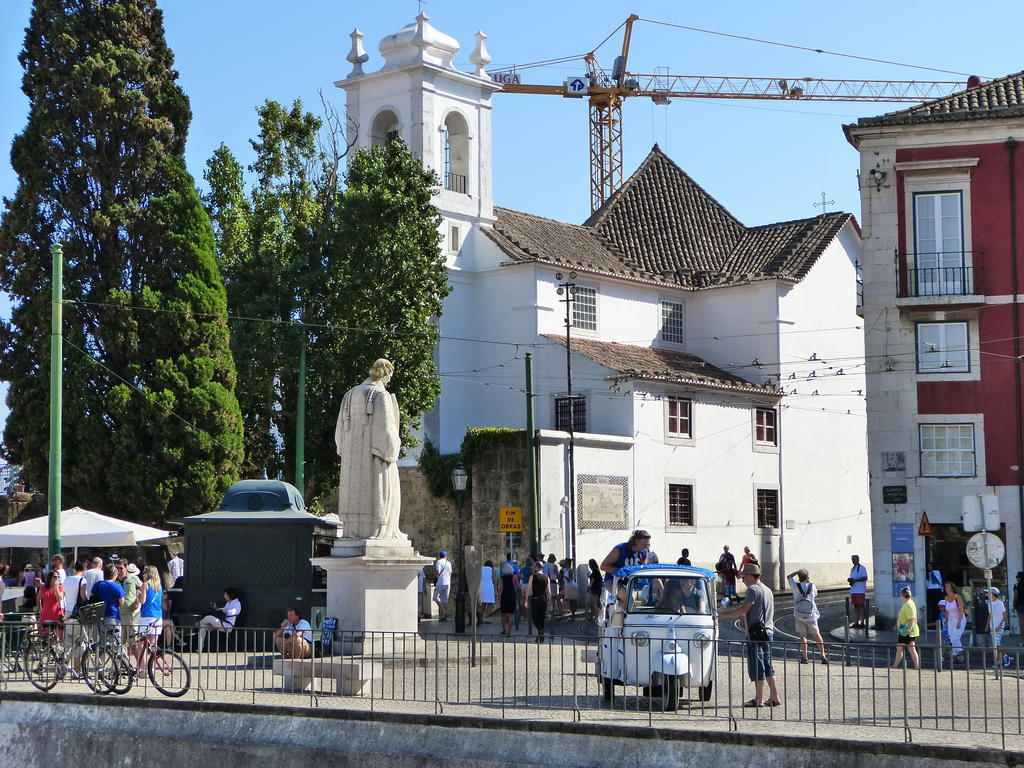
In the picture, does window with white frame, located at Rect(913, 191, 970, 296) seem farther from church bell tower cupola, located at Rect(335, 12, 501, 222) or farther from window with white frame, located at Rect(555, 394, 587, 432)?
church bell tower cupola, located at Rect(335, 12, 501, 222)

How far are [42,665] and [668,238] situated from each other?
38231 mm

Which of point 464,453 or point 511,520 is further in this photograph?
point 464,453

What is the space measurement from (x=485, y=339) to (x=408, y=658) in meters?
29.6

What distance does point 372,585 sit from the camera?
1966cm

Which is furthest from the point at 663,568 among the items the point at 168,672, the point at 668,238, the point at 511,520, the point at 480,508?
the point at 668,238

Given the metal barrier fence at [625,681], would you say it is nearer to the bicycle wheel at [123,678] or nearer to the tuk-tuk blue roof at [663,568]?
the bicycle wheel at [123,678]

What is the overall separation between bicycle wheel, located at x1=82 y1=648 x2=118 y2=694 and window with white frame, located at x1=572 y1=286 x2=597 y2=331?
30342 mm

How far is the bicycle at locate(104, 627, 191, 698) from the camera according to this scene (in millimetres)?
17422

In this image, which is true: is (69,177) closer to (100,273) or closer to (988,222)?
(100,273)

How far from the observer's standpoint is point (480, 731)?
15.0 metres

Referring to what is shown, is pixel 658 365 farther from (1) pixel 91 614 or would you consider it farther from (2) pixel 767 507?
(1) pixel 91 614

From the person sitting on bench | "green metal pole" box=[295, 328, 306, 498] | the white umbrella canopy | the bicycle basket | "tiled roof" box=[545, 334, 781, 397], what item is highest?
"tiled roof" box=[545, 334, 781, 397]

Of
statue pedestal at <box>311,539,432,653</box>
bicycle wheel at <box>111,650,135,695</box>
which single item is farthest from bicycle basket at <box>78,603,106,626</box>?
statue pedestal at <box>311,539,432,653</box>

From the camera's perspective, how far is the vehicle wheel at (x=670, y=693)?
15875 mm
